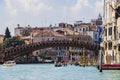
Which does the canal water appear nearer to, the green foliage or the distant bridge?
the distant bridge

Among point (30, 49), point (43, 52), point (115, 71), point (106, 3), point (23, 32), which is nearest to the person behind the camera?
point (115, 71)

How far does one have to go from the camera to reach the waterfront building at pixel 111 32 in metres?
41.7

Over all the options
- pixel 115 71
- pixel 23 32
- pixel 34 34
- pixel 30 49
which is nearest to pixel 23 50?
pixel 30 49

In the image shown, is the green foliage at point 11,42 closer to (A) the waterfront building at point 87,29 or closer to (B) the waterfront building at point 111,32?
(A) the waterfront building at point 87,29

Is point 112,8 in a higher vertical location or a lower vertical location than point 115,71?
higher

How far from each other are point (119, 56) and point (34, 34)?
2126 inches

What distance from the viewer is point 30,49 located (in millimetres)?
60250

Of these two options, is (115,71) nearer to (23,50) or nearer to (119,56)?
(119,56)

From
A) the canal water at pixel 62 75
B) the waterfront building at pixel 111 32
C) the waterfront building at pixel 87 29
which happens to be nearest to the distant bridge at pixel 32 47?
the waterfront building at pixel 111 32

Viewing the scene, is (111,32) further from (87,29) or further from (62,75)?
(87,29)

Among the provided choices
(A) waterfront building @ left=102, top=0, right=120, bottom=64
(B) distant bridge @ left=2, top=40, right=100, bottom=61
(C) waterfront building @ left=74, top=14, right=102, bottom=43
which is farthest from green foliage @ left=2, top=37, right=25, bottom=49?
(A) waterfront building @ left=102, top=0, right=120, bottom=64

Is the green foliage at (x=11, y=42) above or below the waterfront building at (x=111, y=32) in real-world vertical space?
above

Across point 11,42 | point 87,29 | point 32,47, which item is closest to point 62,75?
point 32,47

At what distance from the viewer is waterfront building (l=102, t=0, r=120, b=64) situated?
41725 mm
